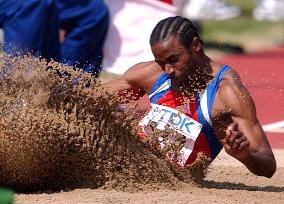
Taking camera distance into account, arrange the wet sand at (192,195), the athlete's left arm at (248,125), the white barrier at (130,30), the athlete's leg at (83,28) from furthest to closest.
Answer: the white barrier at (130,30)
the athlete's leg at (83,28)
the athlete's left arm at (248,125)
the wet sand at (192,195)

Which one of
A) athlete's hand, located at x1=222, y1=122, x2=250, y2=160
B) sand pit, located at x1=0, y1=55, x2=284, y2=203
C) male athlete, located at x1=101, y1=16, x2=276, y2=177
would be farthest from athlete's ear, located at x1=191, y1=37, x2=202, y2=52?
athlete's hand, located at x1=222, y1=122, x2=250, y2=160

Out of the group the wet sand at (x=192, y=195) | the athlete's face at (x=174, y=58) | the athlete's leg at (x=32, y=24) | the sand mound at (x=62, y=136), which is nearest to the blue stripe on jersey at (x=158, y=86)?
the athlete's face at (x=174, y=58)

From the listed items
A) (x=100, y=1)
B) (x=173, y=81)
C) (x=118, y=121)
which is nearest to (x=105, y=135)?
(x=118, y=121)

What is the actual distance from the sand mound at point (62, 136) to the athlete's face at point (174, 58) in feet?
1.05

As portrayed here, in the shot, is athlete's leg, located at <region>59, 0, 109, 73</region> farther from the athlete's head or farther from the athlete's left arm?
the athlete's left arm

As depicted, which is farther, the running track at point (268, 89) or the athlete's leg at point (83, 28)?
the athlete's leg at point (83, 28)

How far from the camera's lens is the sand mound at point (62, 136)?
5195 mm

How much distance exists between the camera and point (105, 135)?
17.7ft

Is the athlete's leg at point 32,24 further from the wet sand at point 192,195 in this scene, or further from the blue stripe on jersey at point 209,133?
the blue stripe on jersey at point 209,133

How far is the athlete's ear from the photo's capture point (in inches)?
222

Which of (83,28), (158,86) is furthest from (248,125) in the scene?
(83,28)

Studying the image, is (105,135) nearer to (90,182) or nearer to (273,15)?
(90,182)

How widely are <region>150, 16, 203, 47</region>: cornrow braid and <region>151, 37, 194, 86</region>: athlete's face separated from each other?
0.03 metres

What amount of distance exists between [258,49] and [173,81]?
37.0ft
